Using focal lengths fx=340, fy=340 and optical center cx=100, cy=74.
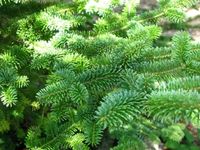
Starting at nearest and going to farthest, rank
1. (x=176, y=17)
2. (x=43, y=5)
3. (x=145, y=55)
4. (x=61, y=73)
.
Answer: (x=61, y=73)
(x=145, y=55)
(x=176, y=17)
(x=43, y=5)

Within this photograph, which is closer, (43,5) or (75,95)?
(75,95)

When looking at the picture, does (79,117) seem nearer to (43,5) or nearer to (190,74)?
(190,74)

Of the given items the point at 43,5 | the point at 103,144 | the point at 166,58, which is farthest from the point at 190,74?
the point at 103,144

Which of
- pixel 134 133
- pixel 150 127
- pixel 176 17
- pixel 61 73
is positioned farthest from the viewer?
pixel 150 127

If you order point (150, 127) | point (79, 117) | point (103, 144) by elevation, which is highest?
point (79, 117)

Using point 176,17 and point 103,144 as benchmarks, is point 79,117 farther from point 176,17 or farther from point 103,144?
point 103,144

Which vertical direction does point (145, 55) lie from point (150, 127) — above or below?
above
